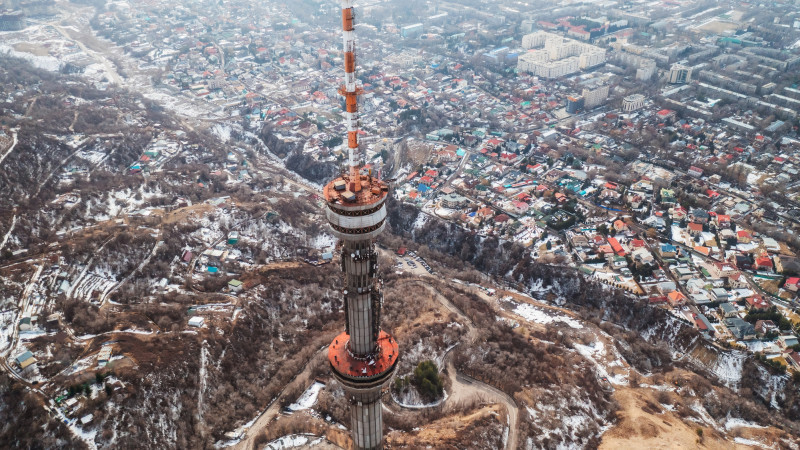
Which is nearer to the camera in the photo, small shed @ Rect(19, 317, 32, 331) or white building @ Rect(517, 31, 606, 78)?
small shed @ Rect(19, 317, 32, 331)

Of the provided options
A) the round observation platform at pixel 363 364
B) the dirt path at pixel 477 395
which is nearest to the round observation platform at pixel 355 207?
the round observation platform at pixel 363 364

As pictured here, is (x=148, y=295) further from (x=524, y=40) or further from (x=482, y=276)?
(x=524, y=40)

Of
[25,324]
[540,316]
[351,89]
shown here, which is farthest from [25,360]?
[540,316]

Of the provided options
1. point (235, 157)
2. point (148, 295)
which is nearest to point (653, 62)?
point (235, 157)

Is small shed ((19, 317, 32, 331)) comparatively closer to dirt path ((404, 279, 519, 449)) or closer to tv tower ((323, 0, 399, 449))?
tv tower ((323, 0, 399, 449))

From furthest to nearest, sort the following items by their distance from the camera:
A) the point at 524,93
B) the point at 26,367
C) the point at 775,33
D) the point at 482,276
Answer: the point at 775,33 → the point at 524,93 → the point at 482,276 → the point at 26,367

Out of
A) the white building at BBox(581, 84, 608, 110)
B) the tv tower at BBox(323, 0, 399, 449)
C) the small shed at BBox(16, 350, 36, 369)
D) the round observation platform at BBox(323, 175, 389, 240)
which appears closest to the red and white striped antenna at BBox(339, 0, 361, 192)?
the tv tower at BBox(323, 0, 399, 449)

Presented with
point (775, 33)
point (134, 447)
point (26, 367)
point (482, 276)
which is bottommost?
point (482, 276)
